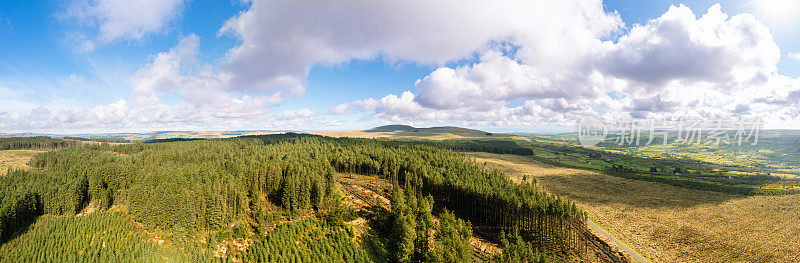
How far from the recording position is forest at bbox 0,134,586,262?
5419cm

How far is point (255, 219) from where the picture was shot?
68312mm

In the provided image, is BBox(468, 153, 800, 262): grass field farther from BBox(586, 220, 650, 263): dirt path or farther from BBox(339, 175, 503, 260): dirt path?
BBox(339, 175, 503, 260): dirt path

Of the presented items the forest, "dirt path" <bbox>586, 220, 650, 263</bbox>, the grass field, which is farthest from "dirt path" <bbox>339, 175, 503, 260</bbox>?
the grass field

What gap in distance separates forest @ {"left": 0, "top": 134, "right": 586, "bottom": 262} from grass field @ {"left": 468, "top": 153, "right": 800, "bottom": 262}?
13.5m

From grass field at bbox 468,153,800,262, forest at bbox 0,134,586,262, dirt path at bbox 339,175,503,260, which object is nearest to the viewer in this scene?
grass field at bbox 468,153,800,262

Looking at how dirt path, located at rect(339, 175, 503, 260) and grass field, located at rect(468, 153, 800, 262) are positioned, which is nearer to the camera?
grass field, located at rect(468, 153, 800, 262)

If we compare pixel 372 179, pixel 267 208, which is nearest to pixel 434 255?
pixel 267 208

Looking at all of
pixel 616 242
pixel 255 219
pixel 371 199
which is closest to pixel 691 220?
pixel 616 242

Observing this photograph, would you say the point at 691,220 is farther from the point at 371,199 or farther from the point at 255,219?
the point at 255,219

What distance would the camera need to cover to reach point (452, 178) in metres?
83.5

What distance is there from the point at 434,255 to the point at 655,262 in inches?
1515

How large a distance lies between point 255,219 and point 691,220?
109280 mm

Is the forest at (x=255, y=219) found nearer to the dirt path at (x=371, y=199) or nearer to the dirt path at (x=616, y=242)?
the dirt path at (x=371, y=199)

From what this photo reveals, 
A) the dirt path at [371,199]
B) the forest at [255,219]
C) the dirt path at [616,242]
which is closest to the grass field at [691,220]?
the dirt path at [616,242]
